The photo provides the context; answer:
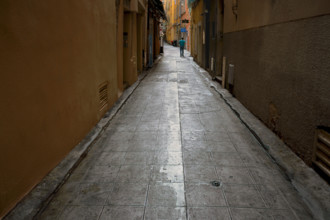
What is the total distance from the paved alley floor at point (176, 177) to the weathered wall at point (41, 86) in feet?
1.64

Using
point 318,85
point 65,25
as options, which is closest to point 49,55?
point 65,25

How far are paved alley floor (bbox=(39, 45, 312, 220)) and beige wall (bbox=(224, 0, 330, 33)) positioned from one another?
228 cm

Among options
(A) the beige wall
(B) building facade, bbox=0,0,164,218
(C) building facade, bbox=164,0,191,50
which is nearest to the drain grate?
(B) building facade, bbox=0,0,164,218

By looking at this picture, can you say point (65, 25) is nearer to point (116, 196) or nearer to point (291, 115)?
point (116, 196)

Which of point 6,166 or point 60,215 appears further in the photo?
point 60,215

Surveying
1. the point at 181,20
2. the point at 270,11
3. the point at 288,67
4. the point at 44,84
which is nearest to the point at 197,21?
the point at 181,20

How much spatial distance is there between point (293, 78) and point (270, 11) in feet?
6.12

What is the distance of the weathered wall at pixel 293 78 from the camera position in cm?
419

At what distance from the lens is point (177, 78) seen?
1473cm

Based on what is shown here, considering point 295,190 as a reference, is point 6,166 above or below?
above

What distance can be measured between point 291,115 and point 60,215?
382 cm

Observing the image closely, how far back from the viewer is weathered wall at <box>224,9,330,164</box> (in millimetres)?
4191

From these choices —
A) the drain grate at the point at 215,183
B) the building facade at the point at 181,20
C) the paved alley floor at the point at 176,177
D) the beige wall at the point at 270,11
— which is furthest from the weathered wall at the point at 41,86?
the building facade at the point at 181,20

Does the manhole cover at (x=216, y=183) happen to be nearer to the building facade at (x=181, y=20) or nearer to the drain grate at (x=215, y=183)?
the drain grate at (x=215, y=183)
